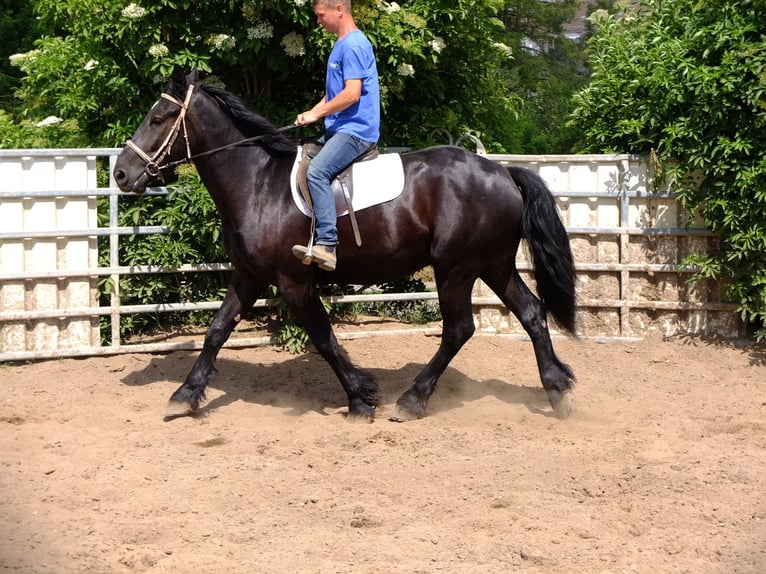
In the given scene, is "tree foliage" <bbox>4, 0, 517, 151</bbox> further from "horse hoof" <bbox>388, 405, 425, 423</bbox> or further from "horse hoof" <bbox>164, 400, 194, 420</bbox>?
"horse hoof" <bbox>388, 405, 425, 423</bbox>

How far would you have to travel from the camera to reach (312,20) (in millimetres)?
8328

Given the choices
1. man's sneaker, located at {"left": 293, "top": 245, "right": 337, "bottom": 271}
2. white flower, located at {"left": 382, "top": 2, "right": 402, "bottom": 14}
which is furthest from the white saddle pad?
white flower, located at {"left": 382, "top": 2, "right": 402, "bottom": 14}

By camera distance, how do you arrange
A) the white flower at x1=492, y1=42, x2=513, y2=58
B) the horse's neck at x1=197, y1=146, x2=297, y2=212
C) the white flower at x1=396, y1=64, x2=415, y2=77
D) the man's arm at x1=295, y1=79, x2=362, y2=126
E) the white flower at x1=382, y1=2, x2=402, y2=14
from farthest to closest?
the white flower at x1=492, y1=42, x2=513, y2=58 < the white flower at x1=396, y1=64, x2=415, y2=77 < the white flower at x1=382, y1=2, x2=402, y2=14 < the horse's neck at x1=197, y1=146, x2=297, y2=212 < the man's arm at x1=295, y1=79, x2=362, y2=126

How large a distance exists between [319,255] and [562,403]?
209 cm

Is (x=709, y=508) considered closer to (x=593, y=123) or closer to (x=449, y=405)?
(x=449, y=405)

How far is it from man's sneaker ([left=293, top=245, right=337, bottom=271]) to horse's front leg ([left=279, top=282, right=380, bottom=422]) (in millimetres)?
305

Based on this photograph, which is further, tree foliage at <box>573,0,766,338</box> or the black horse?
tree foliage at <box>573,0,766,338</box>

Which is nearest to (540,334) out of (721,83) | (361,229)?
(361,229)

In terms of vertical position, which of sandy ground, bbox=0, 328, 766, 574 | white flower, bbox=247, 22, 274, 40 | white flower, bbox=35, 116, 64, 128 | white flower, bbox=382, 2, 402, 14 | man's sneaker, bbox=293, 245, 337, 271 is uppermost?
white flower, bbox=382, 2, 402, 14

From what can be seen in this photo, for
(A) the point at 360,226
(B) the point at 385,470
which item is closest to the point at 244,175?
(A) the point at 360,226

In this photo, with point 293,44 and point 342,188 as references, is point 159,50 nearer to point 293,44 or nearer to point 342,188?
point 293,44

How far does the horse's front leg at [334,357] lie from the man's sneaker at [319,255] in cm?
31

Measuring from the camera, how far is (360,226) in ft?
21.9

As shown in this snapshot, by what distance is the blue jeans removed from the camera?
6.43 m
